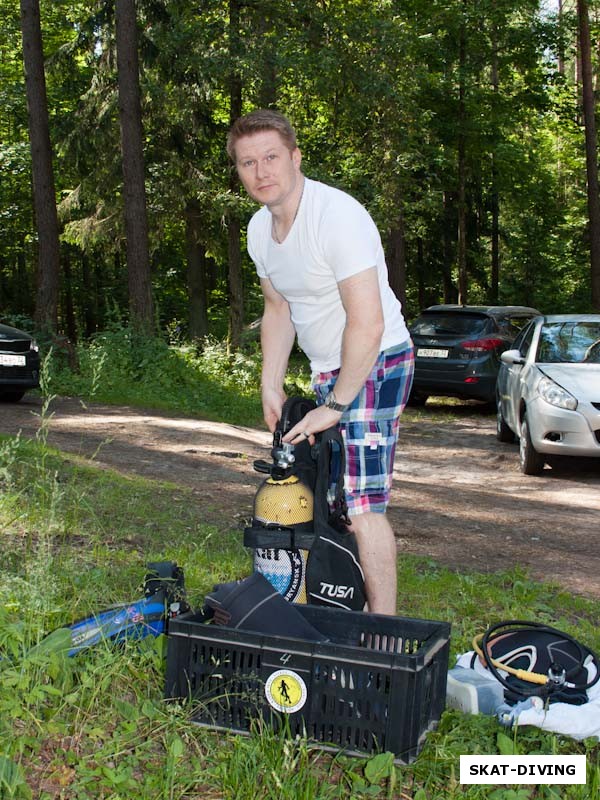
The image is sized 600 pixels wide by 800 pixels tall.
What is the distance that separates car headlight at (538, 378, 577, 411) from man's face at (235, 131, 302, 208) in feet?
21.0

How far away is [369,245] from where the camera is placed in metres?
3.52

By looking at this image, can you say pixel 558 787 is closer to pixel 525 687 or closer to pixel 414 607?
pixel 525 687

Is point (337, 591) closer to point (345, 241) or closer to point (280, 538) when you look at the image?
point (280, 538)

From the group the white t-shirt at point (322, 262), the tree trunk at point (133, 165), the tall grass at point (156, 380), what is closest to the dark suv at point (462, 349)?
the tall grass at point (156, 380)

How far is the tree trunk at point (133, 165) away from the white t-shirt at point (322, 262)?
43.9 ft

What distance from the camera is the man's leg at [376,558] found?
3732 mm

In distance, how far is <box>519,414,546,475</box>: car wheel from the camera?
9945 millimetres

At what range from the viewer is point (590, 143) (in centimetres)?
2478

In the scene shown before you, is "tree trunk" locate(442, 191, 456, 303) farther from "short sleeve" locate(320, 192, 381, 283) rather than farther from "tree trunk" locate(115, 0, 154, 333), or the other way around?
"short sleeve" locate(320, 192, 381, 283)

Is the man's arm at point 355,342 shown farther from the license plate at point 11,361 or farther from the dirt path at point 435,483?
the license plate at point 11,361

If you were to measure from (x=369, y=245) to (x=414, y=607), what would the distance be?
6.66ft

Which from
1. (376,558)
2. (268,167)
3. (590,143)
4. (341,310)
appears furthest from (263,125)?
(590,143)

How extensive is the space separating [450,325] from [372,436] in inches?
477

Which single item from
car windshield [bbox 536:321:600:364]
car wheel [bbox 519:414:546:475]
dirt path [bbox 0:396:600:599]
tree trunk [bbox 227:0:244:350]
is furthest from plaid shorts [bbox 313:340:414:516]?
tree trunk [bbox 227:0:244:350]
